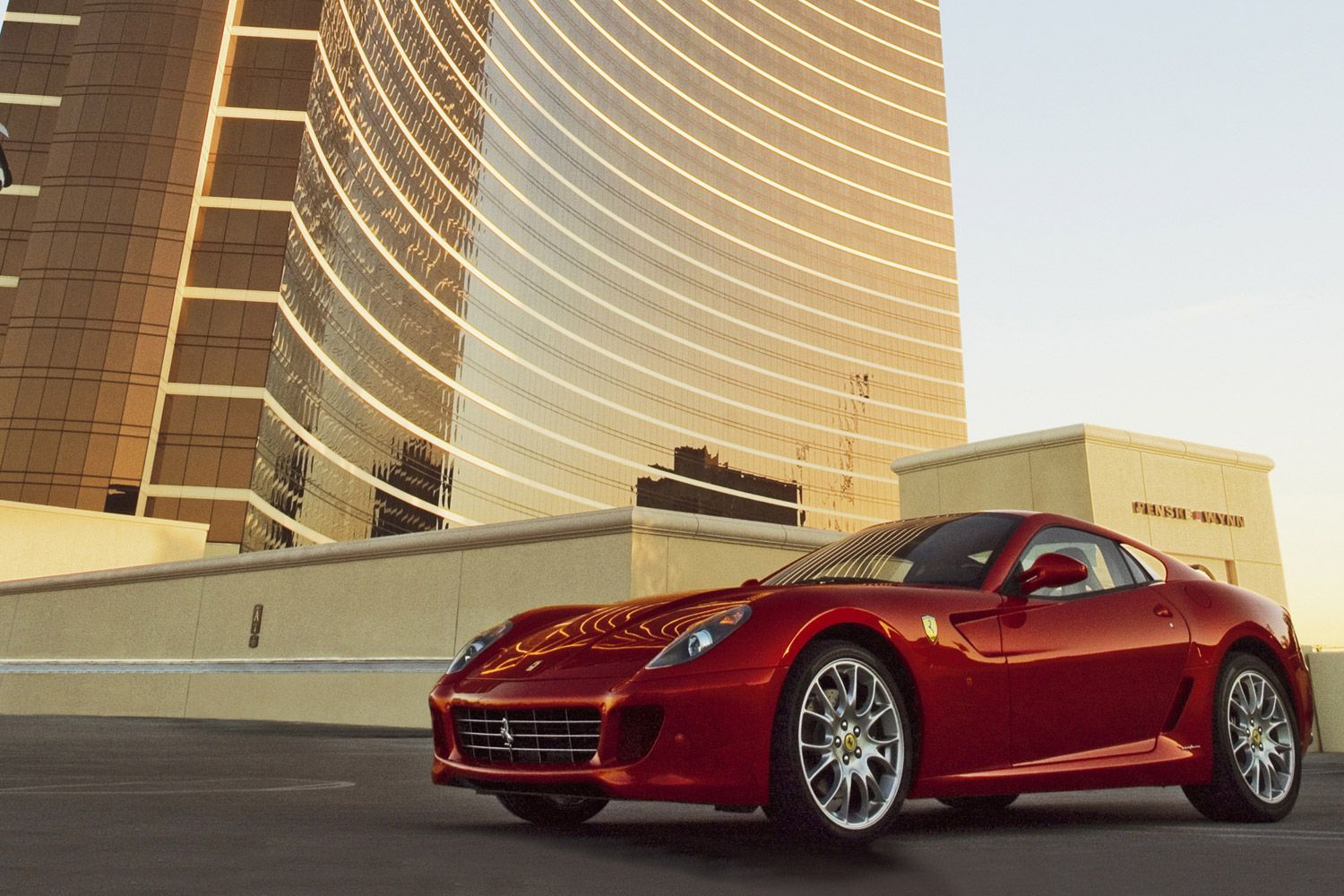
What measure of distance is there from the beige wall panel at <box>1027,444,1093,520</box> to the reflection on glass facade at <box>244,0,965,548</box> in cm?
4231

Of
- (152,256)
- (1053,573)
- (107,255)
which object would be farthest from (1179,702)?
(107,255)

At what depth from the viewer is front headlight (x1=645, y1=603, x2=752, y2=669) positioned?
→ 3691mm

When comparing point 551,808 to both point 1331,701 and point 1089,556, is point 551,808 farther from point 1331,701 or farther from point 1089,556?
point 1331,701

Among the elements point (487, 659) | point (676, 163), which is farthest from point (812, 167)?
point (487, 659)

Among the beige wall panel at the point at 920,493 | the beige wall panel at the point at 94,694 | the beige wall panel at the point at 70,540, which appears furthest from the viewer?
the beige wall panel at the point at 70,540

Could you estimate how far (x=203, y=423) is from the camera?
50.4m

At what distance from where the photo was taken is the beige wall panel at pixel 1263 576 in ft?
53.6

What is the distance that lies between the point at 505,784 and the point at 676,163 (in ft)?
354

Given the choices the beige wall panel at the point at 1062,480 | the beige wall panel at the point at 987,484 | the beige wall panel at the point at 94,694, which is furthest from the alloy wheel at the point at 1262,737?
the beige wall panel at the point at 94,694

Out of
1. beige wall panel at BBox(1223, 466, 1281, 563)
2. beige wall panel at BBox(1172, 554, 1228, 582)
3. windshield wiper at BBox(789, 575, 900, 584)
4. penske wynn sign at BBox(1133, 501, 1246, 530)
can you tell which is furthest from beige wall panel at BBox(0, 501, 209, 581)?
windshield wiper at BBox(789, 575, 900, 584)

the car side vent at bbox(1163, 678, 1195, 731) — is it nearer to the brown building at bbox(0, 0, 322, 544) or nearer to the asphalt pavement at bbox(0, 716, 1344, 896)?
the asphalt pavement at bbox(0, 716, 1344, 896)

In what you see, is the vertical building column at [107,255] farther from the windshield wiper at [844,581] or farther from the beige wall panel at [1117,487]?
the windshield wiper at [844,581]

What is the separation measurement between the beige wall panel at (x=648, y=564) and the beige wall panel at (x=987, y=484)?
17.7 feet

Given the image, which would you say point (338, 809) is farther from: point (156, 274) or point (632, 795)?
point (156, 274)
